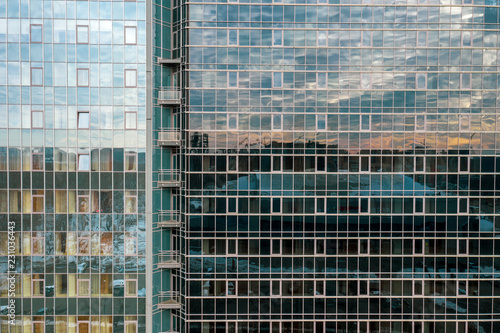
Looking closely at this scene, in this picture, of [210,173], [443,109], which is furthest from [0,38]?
[443,109]

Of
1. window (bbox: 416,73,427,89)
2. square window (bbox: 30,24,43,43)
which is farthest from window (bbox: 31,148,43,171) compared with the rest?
window (bbox: 416,73,427,89)

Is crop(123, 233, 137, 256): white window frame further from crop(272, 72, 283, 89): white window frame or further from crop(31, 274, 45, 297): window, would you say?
crop(272, 72, 283, 89): white window frame

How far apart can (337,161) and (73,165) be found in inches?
744

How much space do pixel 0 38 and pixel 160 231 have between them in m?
17.8

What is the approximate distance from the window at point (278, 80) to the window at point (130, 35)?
10.3 m

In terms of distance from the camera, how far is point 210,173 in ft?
71.3

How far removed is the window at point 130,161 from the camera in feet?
71.4

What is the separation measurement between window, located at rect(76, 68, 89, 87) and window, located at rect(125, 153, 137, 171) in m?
5.85

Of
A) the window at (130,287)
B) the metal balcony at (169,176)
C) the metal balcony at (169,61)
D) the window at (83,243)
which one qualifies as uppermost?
the metal balcony at (169,61)

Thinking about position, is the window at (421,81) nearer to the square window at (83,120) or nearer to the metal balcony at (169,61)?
the metal balcony at (169,61)

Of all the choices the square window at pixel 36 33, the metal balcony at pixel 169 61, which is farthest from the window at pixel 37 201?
the metal balcony at pixel 169 61

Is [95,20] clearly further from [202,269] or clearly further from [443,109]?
[443,109]

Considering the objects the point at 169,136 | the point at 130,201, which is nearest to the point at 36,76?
the point at 169,136

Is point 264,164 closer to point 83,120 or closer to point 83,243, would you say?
point 83,120
